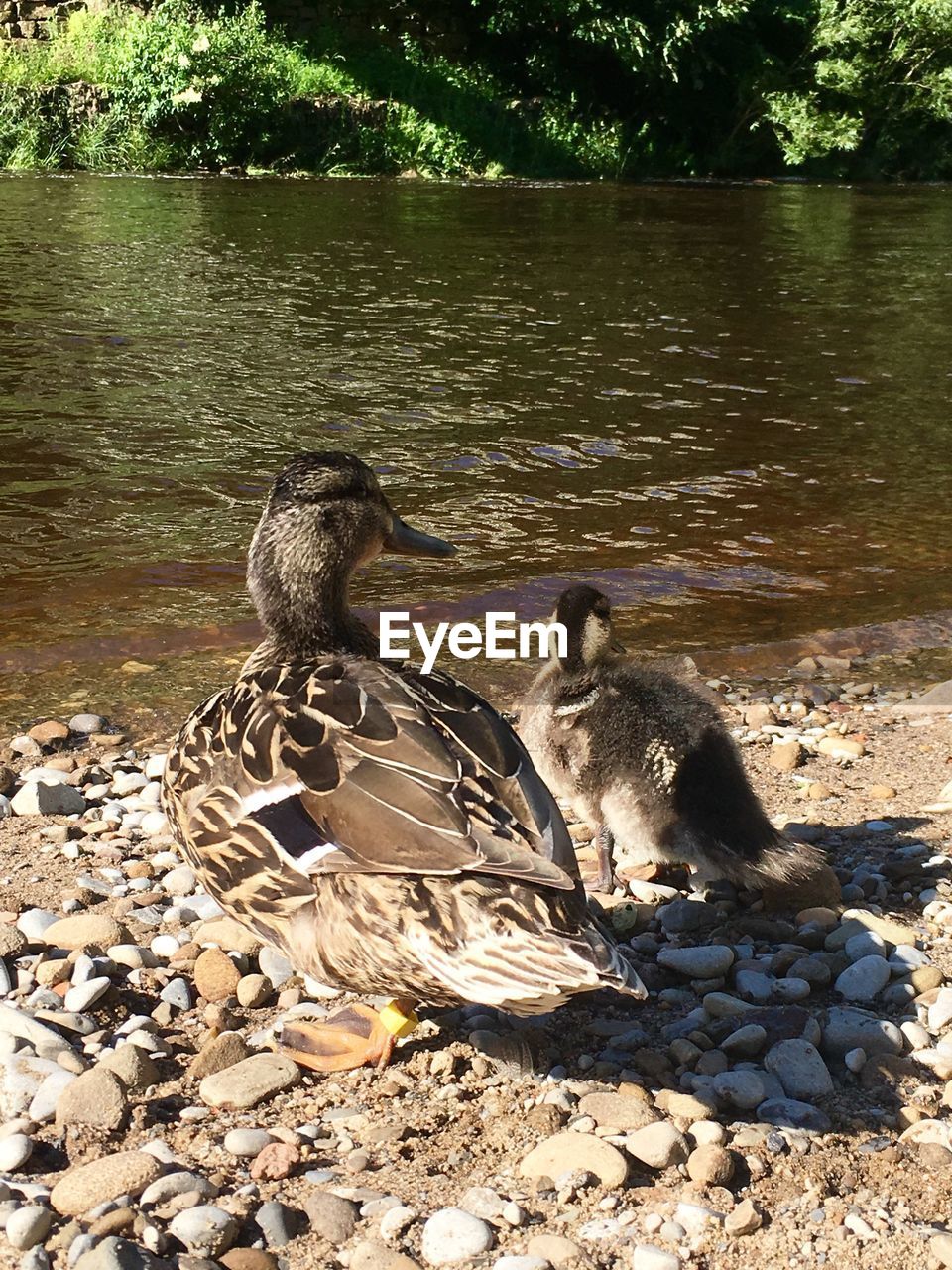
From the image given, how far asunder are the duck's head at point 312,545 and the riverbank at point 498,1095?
0.76m

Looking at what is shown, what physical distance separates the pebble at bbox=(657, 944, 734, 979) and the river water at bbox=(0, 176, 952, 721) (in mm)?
2473

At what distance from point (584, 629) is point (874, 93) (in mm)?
32835

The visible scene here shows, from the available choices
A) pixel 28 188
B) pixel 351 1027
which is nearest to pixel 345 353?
pixel 351 1027

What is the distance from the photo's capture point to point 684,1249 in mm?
2576

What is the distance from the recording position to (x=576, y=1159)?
2773 millimetres

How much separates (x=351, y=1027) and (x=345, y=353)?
336 inches

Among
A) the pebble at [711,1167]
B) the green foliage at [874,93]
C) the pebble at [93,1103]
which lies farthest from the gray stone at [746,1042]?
the green foliage at [874,93]

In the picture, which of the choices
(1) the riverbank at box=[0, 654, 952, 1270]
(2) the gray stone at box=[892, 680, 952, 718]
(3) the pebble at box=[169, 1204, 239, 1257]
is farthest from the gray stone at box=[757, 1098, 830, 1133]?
(2) the gray stone at box=[892, 680, 952, 718]

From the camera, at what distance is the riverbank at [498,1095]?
259cm

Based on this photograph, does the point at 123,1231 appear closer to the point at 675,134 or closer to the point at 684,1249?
the point at 684,1249

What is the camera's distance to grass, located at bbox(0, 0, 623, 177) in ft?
88.9

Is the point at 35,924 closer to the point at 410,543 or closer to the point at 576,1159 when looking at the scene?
the point at 410,543

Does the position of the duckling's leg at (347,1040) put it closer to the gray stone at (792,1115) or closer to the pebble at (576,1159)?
the pebble at (576,1159)

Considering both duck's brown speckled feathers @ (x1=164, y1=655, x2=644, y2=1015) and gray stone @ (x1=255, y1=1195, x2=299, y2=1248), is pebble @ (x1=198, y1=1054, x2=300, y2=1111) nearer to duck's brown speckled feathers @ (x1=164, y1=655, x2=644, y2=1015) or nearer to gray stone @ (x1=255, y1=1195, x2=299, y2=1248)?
duck's brown speckled feathers @ (x1=164, y1=655, x2=644, y2=1015)
